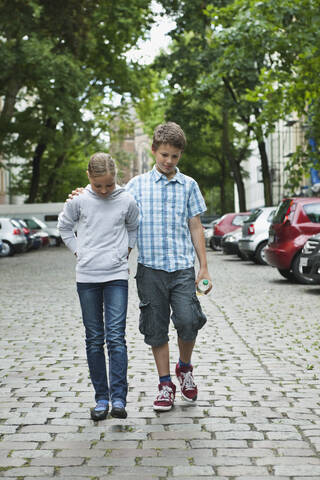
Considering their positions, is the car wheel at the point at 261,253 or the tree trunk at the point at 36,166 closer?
the car wheel at the point at 261,253

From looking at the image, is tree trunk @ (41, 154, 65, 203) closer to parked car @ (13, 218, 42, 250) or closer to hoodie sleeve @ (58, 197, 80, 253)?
parked car @ (13, 218, 42, 250)

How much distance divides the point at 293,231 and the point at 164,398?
1101 cm

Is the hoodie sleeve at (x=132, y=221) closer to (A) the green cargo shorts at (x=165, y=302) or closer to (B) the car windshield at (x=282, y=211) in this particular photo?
(A) the green cargo shorts at (x=165, y=302)

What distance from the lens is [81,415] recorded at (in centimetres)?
525

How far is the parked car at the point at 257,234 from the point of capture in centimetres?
2222

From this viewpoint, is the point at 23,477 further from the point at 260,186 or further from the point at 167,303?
the point at 260,186

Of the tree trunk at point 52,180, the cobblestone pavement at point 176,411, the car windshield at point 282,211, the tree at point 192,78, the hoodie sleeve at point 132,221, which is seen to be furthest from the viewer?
the tree trunk at point 52,180

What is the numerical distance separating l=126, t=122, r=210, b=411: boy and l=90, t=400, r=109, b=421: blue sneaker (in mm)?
363

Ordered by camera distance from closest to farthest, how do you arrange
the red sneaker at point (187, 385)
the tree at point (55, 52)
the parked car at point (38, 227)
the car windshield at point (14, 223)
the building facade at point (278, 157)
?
the red sneaker at point (187, 385)
the tree at point (55, 52)
the car windshield at point (14, 223)
the parked car at point (38, 227)
the building facade at point (278, 157)

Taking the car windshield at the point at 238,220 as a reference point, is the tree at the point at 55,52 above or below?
above

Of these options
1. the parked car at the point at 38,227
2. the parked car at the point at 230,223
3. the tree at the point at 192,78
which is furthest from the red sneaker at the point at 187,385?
the parked car at the point at 38,227

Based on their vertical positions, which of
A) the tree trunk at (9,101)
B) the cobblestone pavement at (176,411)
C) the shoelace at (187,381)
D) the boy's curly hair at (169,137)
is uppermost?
the tree trunk at (9,101)

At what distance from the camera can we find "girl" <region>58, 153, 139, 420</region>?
5.09 m

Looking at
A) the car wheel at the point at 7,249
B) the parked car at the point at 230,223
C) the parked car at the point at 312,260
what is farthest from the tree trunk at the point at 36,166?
the parked car at the point at 312,260
